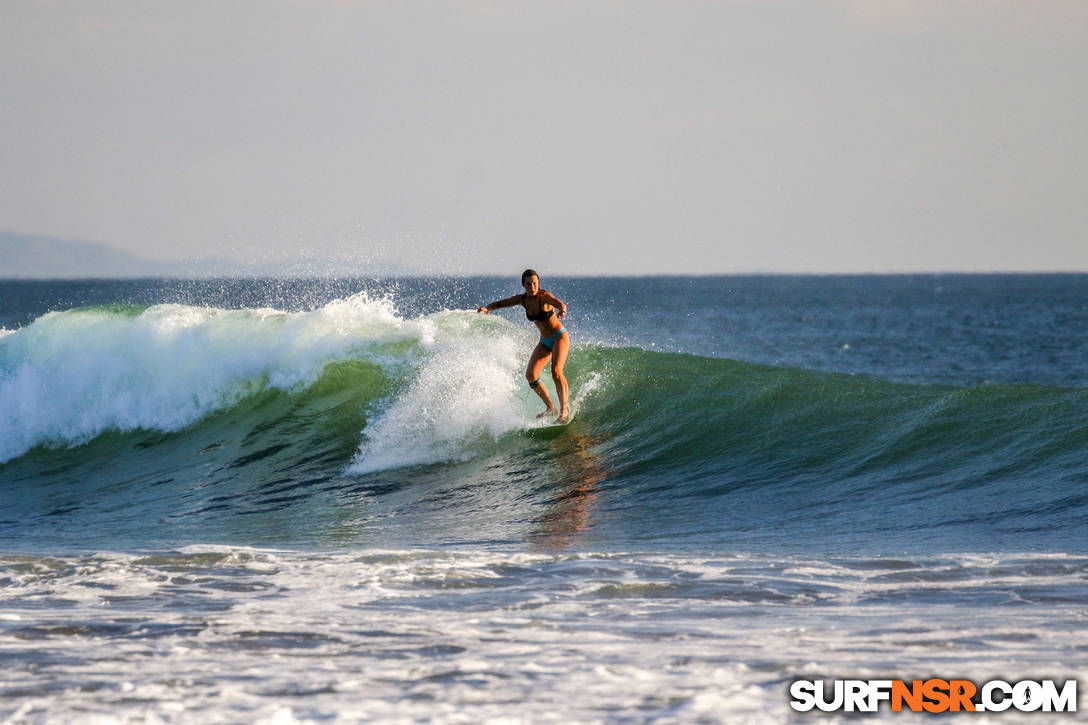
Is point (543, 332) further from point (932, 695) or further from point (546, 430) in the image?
point (932, 695)

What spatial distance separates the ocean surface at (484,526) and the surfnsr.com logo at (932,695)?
0.37 ft

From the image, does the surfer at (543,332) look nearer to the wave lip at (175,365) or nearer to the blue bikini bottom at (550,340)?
the blue bikini bottom at (550,340)

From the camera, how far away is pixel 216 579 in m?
7.16

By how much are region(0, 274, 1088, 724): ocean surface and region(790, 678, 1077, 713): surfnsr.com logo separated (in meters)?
0.11

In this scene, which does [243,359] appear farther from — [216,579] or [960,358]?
[960,358]

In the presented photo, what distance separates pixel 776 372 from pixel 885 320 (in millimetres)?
55842

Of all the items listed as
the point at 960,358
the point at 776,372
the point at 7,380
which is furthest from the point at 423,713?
the point at 960,358

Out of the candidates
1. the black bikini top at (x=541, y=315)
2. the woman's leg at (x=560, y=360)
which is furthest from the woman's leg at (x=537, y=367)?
the black bikini top at (x=541, y=315)

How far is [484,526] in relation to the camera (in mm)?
9266

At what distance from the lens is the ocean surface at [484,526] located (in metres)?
4.93

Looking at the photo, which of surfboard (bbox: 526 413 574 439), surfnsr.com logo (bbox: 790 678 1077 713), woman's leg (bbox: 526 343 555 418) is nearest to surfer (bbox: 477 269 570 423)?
woman's leg (bbox: 526 343 555 418)

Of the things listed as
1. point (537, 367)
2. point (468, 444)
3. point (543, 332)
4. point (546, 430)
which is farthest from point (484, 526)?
point (543, 332)

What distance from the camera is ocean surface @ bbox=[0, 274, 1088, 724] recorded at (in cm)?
493

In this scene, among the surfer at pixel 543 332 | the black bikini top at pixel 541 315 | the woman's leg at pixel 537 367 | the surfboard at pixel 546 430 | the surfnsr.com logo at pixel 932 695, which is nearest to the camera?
the surfnsr.com logo at pixel 932 695
